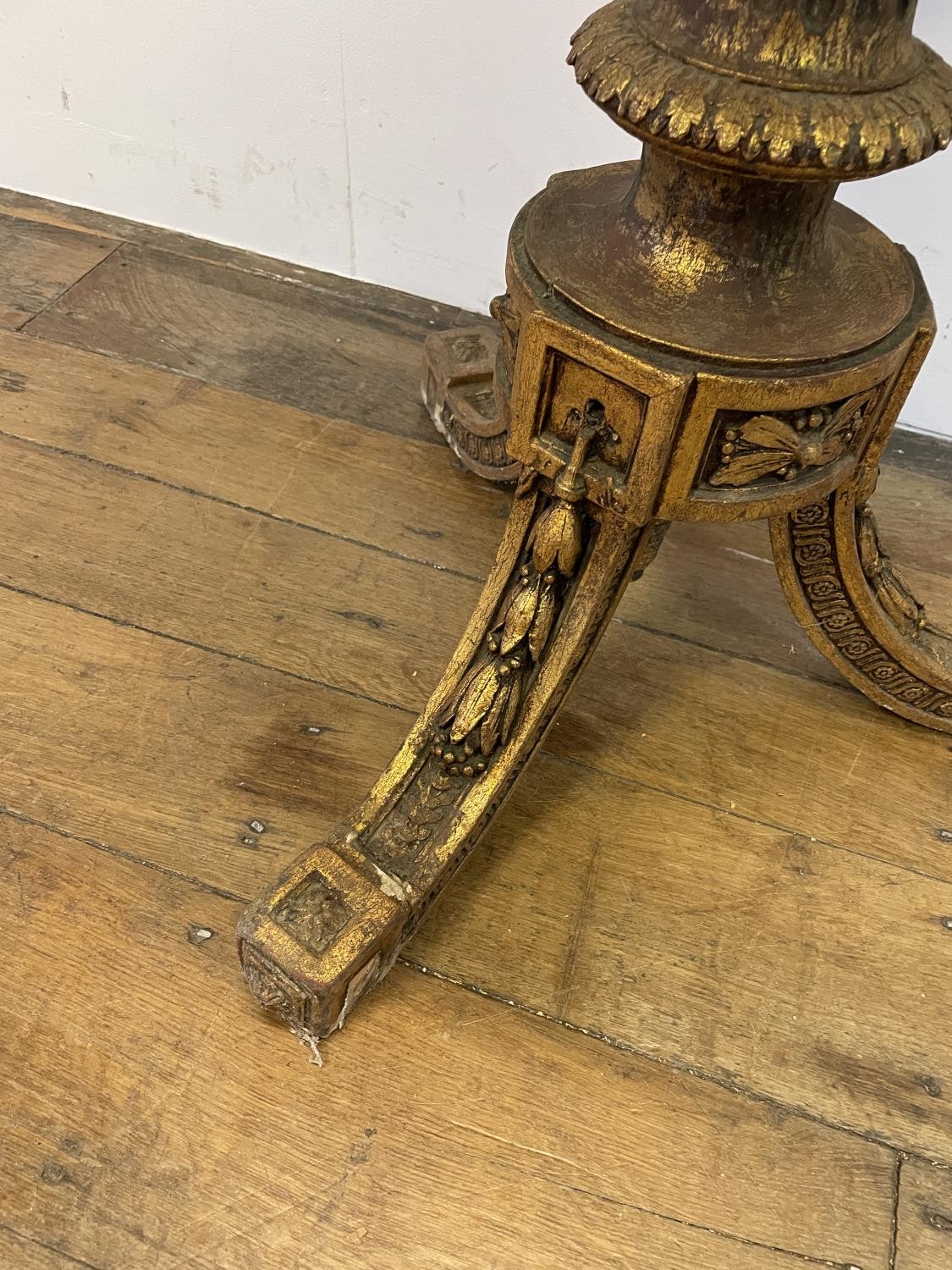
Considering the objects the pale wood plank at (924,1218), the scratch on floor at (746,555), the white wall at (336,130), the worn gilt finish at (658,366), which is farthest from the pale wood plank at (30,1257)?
the white wall at (336,130)

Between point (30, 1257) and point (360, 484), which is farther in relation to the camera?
point (360, 484)

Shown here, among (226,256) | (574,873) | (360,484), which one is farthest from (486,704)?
(226,256)

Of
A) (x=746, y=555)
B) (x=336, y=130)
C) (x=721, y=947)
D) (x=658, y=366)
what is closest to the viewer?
(x=658, y=366)

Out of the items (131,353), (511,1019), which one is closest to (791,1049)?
(511,1019)

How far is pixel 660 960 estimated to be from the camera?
2.96 ft

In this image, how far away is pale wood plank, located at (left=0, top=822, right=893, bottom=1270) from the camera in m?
0.75

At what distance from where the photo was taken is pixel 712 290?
753mm

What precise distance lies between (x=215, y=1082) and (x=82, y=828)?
0.83ft

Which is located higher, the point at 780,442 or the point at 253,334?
the point at 780,442

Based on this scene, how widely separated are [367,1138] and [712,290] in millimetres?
640

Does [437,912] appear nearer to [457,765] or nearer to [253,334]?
[457,765]

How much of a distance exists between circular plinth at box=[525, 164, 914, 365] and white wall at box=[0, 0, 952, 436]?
1.61ft

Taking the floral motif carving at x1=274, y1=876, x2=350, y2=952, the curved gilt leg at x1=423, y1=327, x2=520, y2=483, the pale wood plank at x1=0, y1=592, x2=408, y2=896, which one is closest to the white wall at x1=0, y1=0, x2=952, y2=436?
the curved gilt leg at x1=423, y1=327, x2=520, y2=483

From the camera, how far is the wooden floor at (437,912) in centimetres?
77
